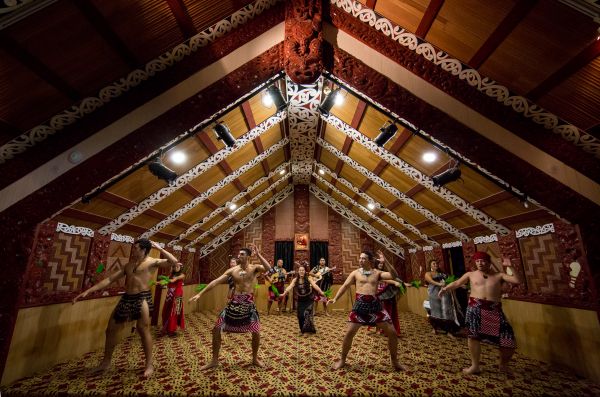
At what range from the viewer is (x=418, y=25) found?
274 cm

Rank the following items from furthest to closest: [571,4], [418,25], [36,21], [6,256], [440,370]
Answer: [440,370], [418,25], [6,256], [36,21], [571,4]

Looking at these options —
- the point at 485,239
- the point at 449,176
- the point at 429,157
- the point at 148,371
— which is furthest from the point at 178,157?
the point at 485,239

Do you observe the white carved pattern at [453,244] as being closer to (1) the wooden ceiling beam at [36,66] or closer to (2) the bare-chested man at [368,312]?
(2) the bare-chested man at [368,312]

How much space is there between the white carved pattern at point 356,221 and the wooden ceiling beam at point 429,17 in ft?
24.6

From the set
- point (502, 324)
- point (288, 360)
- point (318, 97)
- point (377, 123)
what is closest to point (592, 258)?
point (502, 324)

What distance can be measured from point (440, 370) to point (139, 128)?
4.88 metres

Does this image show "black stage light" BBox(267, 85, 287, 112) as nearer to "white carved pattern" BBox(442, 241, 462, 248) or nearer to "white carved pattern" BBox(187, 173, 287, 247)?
"white carved pattern" BBox(187, 173, 287, 247)

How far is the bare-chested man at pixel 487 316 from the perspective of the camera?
3.28 m

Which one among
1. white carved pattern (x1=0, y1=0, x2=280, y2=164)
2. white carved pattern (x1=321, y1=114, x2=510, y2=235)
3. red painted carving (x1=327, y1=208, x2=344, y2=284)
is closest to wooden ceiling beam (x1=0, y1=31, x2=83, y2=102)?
white carved pattern (x1=0, y1=0, x2=280, y2=164)

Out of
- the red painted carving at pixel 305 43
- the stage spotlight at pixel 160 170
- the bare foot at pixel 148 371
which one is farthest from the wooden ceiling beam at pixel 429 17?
the bare foot at pixel 148 371

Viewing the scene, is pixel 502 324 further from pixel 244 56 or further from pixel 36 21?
pixel 36 21

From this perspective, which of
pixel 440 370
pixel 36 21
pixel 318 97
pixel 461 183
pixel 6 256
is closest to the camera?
pixel 36 21

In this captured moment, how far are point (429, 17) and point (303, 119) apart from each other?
3.21 meters

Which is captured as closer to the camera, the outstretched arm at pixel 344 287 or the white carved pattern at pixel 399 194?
the outstretched arm at pixel 344 287
